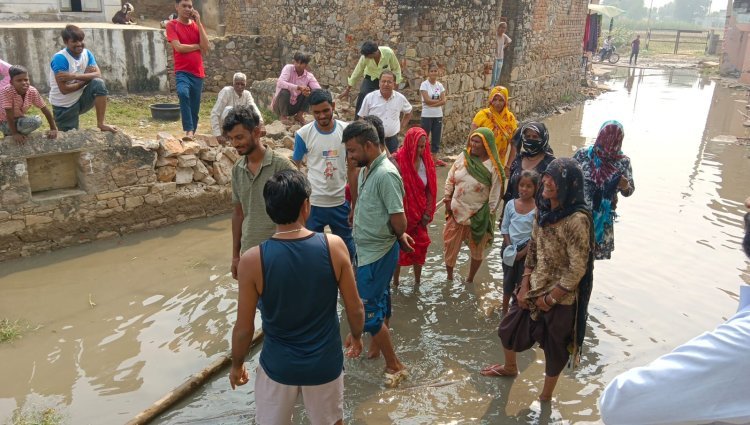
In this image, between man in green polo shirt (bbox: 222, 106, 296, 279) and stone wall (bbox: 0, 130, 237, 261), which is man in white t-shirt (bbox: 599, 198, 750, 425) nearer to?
man in green polo shirt (bbox: 222, 106, 296, 279)

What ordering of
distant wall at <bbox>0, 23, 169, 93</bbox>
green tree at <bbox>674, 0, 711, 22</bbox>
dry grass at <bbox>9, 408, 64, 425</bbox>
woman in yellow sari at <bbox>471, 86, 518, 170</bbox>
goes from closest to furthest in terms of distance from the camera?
dry grass at <bbox>9, 408, 64, 425</bbox> → woman in yellow sari at <bbox>471, 86, 518, 170</bbox> → distant wall at <bbox>0, 23, 169, 93</bbox> → green tree at <bbox>674, 0, 711, 22</bbox>

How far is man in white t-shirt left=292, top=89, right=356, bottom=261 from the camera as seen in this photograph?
4.61 m

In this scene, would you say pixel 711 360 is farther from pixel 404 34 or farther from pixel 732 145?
Result: pixel 732 145

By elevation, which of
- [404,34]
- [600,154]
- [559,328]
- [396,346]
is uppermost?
[404,34]

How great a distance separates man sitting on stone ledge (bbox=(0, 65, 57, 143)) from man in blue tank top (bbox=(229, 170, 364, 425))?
4.18 m

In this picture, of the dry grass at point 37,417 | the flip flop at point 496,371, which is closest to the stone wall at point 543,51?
the flip flop at point 496,371

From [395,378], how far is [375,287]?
65 centimetres

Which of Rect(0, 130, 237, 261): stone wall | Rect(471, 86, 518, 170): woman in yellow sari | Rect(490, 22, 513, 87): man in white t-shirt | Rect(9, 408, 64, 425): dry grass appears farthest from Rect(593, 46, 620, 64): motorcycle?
Rect(9, 408, 64, 425): dry grass

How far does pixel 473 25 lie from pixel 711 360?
996cm

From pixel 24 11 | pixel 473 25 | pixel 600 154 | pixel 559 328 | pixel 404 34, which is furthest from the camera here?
pixel 24 11

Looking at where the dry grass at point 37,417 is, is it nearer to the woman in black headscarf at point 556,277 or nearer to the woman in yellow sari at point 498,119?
the woman in black headscarf at point 556,277

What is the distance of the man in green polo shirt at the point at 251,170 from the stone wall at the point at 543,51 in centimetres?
1081

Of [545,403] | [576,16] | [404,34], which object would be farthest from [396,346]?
[576,16]

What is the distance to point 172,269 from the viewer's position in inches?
223
